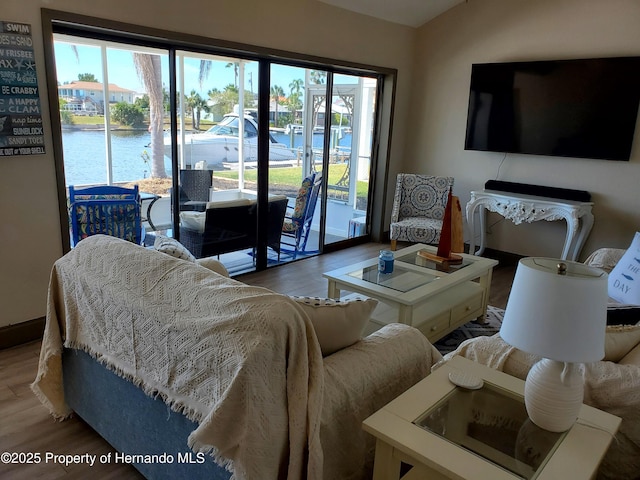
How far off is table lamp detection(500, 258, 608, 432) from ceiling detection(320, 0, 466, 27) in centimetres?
403

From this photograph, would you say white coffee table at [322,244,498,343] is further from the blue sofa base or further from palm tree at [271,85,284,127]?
palm tree at [271,85,284,127]

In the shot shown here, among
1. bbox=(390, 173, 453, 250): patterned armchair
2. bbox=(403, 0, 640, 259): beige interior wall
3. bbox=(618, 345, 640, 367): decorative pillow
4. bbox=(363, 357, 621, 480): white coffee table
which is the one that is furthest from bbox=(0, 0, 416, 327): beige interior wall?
bbox=(618, 345, 640, 367): decorative pillow

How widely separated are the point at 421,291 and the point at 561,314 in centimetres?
174

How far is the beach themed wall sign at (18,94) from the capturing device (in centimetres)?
276

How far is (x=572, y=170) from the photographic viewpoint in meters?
4.76

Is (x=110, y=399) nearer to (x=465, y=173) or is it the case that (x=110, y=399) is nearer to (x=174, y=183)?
(x=174, y=183)

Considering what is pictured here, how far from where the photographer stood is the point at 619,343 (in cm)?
187

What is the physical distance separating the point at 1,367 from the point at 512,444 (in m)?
2.84

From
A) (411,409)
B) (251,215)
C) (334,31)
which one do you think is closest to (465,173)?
(334,31)

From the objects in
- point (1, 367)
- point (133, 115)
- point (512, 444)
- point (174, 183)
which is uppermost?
point (133, 115)

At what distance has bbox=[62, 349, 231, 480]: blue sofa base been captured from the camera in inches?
64.4

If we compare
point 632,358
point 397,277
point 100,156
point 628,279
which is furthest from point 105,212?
point 628,279

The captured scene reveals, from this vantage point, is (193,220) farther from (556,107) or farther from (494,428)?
(556,107)

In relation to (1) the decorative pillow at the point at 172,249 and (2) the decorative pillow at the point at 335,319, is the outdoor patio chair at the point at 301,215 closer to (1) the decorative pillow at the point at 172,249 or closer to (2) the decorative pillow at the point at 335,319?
(1) the decorative pillow at the point at 172,249
